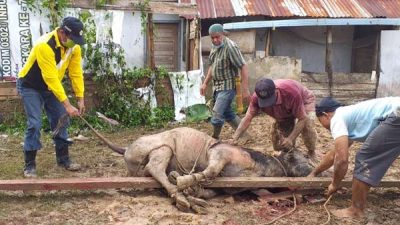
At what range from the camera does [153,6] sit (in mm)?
9938

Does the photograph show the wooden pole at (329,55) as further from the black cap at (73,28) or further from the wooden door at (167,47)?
the black cap at (73,28)

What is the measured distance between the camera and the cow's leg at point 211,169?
16.2 feet

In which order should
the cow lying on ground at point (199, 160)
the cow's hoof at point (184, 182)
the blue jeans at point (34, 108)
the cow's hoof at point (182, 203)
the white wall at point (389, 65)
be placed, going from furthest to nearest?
the white wall at point (389, 65) < the blue jeans at point (34, 108) < the cow lying on ground at point (199, 160) < the cow's hoof at point (184, 182) < the cow's hoof at point (182, 203)

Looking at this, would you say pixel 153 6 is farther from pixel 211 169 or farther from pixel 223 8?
pixel 211 169

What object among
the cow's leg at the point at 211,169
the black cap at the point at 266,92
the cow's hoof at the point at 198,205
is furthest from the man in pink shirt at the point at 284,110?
the cow's hoof at the point at 198,205

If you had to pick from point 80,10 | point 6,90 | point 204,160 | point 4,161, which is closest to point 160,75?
point 80,10

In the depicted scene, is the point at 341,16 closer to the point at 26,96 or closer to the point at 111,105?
the point at 111,105

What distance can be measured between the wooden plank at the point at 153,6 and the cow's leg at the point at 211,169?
5.29 m

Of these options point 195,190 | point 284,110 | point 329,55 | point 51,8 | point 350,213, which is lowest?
point 350,213

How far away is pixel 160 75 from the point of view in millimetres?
10039

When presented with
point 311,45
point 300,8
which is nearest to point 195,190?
point 300,8

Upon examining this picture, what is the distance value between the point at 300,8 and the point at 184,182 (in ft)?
26.9

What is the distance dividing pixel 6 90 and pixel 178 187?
5603 millimetres

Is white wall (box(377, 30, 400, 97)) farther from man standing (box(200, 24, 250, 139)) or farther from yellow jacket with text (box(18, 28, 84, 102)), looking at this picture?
yellow jacket with text (box(18, 28, 84, 102))
